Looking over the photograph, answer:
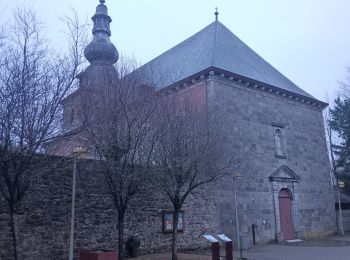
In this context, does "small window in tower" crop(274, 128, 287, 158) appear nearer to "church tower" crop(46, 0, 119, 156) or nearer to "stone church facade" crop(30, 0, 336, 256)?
"stone church facade" crop(30, 0, 336, 256)

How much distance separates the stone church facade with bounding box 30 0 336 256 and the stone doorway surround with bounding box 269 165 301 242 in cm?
5

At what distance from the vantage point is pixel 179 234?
52.3ft

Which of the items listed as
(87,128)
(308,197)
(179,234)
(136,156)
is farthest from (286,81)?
(87,128)

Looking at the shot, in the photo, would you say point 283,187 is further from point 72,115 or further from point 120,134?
point 72,115

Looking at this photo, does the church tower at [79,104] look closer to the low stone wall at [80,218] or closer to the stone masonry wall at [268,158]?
the low stone wall at [80,218]

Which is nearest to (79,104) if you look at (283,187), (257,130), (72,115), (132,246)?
(72,115)

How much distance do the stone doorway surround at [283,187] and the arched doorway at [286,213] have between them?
207 millimetres

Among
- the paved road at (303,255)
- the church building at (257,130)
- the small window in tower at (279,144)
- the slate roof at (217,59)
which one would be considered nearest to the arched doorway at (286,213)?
the church building at (257,130)

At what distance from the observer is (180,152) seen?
42.5 ft

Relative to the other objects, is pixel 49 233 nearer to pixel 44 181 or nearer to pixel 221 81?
pixel 44 181

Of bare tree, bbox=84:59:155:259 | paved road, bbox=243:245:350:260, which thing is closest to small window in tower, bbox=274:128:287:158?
paved road, bbox=243:245:350:260

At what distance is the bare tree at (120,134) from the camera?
1150 centimetres

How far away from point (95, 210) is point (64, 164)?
2.61m

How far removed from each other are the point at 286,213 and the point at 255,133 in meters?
4.68
